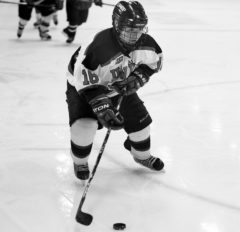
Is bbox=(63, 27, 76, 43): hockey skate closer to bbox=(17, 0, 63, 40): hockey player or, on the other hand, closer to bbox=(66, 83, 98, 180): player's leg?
bbox=(17, 0, 63, 40): hockey player

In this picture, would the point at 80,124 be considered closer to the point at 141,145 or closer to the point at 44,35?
the point at 141,145

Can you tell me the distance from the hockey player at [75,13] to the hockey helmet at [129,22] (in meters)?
3.14

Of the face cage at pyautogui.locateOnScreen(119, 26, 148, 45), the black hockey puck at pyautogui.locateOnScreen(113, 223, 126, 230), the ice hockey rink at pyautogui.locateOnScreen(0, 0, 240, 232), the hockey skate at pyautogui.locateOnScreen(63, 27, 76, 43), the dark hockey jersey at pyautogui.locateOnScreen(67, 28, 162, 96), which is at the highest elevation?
the face cage at pyautogui.locateOnScreen(119, 26, 148, 45)

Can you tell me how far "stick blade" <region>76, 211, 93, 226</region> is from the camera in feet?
6.57

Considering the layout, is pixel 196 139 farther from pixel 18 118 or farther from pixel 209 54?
pixel 209 54

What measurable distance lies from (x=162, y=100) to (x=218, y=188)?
132 centimetres

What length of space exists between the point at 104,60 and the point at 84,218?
0.64 metres

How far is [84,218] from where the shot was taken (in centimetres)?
201

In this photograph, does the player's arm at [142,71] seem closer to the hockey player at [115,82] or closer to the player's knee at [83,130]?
the hockey player at [115,82]

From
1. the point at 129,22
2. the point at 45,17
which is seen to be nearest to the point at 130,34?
the point at 129,22

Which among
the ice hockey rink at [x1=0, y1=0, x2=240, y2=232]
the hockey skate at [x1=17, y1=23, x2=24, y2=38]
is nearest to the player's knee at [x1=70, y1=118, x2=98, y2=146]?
the ice hockey rink at [x1=0, y1=0, x2=240, y2=232]

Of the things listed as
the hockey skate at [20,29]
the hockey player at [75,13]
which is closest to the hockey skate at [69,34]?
the hockey player at [75,13]

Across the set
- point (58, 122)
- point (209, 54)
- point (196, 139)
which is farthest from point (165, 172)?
point (209, 54)

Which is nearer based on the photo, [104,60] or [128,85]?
[104,60]
